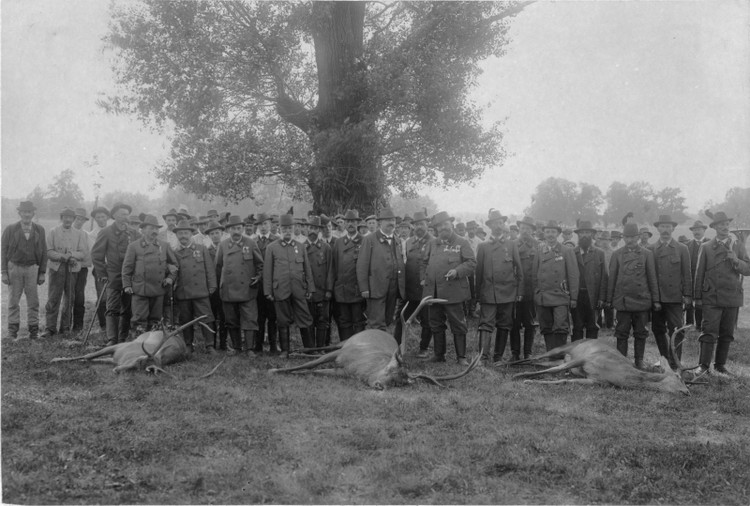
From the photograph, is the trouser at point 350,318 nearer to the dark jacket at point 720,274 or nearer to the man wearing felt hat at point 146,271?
the man wearing felt hat at point 146,271

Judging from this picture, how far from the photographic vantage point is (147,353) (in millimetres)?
7098

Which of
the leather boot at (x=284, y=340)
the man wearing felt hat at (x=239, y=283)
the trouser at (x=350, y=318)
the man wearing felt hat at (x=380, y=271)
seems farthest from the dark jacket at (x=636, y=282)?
the man wearing felt hat at (x=239, y=283)

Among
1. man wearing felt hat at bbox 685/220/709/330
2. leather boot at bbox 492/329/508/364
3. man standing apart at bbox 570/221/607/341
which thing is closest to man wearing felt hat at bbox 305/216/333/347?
leather boot at bbox 492/329/508/364

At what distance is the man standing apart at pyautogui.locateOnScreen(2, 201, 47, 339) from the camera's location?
31.4 feet

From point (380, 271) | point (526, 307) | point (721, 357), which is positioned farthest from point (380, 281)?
point (721, 357)

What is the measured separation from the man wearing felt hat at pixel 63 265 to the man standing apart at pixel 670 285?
33.6 ft

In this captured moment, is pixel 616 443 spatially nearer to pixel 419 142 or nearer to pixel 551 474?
pixel 551 474

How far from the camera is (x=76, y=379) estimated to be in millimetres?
6723

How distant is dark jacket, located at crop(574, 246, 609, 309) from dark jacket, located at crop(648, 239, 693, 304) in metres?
1.13

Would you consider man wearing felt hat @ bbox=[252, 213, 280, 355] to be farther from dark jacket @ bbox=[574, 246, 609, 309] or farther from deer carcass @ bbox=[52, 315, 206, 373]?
dark jacket @ bbox=[574, 246, 609, 309]

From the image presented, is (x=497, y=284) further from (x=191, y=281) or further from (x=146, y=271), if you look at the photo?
(x=146, y=271)

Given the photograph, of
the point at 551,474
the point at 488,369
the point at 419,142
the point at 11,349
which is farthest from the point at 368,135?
the point at 551,474

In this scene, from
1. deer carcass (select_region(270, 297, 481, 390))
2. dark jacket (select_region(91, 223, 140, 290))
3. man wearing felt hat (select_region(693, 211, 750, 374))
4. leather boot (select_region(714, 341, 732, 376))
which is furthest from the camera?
dark jacket (select_region(91, 223, 140, 290))

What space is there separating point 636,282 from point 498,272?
2091 mm
